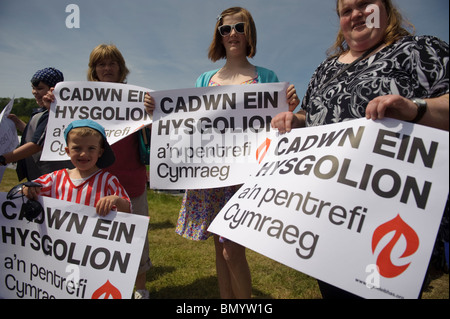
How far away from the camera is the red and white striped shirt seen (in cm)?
205

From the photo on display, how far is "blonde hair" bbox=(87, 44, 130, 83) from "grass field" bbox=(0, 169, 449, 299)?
102 inches

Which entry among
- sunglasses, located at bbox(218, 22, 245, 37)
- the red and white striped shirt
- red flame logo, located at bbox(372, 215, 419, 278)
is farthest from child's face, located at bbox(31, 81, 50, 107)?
red flame logo, located at bbox(372, 215, 419, 278)

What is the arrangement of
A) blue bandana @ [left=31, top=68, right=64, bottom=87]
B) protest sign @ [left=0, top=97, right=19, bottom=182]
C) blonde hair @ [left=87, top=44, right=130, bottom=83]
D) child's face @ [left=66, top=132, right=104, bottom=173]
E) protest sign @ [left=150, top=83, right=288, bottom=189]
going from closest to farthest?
1. child's face @ [left=66, top=132, right=104, bottom=173]
2. protest sign @ [left=150, top=83, right=288, bottom=189]
3. blonde hair @ [left=87, top=44, right=130, bottom=83]
4. blue bandana @ [left=31, top=68, right=64, bottom=87]
5. protest sign @ [left=0, top=97, right=19, bottom=182]

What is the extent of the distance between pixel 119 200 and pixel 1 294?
108 centimetres

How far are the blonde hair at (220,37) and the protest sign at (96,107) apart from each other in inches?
30.1

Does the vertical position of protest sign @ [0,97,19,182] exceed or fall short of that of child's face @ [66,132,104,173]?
it exceeds it

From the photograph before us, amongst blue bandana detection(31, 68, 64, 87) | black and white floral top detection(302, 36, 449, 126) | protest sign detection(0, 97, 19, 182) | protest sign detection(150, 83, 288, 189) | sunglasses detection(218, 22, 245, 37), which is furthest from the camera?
protest sign detection(0, 97, 19, 182)

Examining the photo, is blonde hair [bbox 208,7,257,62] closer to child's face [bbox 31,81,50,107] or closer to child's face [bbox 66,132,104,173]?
child's face [bbox 66,132,104,173]

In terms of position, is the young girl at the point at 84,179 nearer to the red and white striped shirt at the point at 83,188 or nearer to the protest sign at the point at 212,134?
the red and white striped shirt at the point at 83,188

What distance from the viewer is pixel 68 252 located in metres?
1.87

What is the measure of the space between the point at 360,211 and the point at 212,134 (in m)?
1.38

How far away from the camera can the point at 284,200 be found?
154cm

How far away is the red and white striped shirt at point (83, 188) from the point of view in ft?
6.72
